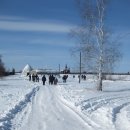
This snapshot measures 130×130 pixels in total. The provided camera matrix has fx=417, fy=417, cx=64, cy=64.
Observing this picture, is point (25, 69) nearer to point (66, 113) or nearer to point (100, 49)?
point (100, 49)

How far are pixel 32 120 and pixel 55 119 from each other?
3.13 ft

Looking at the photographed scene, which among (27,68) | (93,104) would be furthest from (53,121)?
(27,68)

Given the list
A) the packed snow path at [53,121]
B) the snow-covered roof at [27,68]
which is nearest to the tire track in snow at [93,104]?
the packed snow path at [53,121]

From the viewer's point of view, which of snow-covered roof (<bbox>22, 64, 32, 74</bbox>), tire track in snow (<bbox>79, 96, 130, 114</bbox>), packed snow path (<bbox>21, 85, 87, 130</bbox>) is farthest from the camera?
snow-covered roof (<bbox>22, 64, 32, 74</bbox>)

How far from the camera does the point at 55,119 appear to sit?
16.1m

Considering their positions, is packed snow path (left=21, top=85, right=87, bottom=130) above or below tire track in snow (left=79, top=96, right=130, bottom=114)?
below

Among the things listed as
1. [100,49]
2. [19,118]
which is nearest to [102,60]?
[100,49]

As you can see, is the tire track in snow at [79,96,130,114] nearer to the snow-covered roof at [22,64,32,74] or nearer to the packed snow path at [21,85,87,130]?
the packed snow path at [21,85,87,130]

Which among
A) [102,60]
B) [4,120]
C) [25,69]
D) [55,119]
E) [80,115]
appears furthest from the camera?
[25,69]

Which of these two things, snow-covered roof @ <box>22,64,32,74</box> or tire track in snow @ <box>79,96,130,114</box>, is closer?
tire track in snow @ <box>79,96,130,114</box>

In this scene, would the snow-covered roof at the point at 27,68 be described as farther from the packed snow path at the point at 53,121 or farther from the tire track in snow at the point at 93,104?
the packed snow path at the point at 53,121

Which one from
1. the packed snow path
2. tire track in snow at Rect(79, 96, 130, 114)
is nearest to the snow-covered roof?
tire track in snow at Rect(79, 96, 130, 114)

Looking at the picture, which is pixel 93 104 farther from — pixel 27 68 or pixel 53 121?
pixel 27 68

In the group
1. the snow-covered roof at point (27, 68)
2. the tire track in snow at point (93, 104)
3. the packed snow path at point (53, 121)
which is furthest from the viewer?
the snow-covered roof at point (27, 68)
